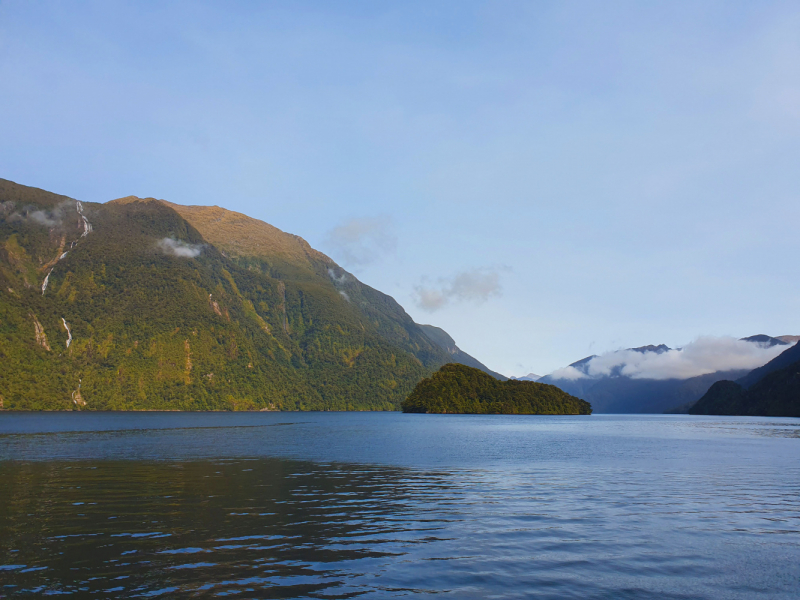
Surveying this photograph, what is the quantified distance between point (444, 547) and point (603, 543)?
7.65m

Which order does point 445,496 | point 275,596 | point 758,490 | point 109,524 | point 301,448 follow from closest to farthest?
point 275,596 → point 109,524 → point 445,496 → point 758,490 → point 301,448

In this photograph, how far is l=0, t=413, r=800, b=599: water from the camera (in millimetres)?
18906

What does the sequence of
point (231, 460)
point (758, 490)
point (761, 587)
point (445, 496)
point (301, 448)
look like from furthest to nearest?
1. point (301, 448)
2. point (231, 460)
3. point (758, 490)
4. point (445, 496)
5. point (761, 587)

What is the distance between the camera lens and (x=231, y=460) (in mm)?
63688

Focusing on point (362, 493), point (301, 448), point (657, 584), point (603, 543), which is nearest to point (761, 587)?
point (657, 584)

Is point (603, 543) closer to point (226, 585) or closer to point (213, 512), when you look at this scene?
point (226, 585)

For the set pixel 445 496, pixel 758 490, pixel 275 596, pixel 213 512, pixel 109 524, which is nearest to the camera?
pixel 275 596

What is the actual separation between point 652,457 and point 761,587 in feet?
190

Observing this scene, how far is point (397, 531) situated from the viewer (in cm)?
2759

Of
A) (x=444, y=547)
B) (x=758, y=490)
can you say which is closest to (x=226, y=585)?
(x=444, y=547)

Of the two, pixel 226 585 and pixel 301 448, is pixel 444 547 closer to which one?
pixel 226 585

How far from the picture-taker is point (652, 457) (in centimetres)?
7175

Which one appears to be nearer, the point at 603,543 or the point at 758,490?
the point at 603,543

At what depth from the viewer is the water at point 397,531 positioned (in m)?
18.9
